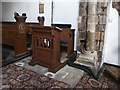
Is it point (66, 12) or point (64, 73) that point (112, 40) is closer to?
point (64, 73)

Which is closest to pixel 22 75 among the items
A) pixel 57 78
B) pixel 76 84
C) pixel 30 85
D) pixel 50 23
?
pixel 30 85

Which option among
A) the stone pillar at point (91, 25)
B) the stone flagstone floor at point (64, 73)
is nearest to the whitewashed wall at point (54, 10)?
the stone pillar at point (91, 25)

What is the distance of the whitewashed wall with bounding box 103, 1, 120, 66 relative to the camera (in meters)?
2.86

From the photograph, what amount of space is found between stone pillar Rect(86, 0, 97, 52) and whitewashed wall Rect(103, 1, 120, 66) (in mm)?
403

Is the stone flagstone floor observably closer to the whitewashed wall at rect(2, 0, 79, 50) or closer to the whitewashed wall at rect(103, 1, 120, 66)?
the whitewashed wall at rect(103, 1, 120, 66)

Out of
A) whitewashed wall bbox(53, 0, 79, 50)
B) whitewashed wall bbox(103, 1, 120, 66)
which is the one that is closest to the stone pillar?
whitewashed wall bbox(103, 1, 120, 66)

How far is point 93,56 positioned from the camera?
2709mm

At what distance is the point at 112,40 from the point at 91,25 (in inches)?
24.5

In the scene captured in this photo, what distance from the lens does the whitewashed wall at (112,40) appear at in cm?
286

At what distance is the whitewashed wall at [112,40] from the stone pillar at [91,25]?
40 cm

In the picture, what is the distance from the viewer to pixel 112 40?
296 centimetres

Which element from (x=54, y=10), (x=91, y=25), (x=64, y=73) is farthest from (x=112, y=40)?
(x=54, y=10)

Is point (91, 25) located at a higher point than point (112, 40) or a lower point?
higher

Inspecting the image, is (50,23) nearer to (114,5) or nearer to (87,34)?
(87,34)
